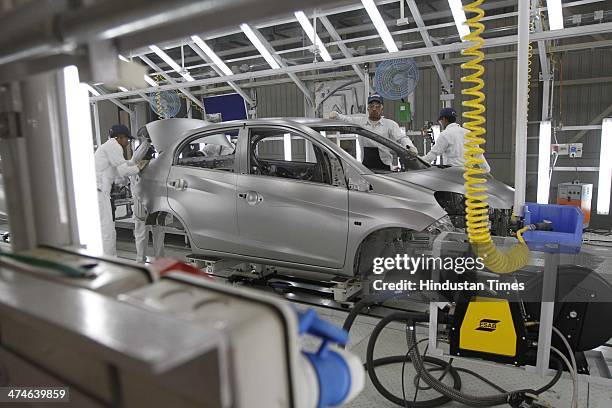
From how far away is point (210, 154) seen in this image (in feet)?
20.0

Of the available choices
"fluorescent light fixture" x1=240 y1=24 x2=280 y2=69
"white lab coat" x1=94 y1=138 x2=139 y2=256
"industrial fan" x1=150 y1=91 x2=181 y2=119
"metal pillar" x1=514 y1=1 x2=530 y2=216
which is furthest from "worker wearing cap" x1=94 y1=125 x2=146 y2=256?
"metal pillar" x1=514 y1=1 x2=530 y2=216

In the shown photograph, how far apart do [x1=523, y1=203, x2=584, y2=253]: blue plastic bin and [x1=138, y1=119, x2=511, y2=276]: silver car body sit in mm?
895

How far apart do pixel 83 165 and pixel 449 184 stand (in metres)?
3.20

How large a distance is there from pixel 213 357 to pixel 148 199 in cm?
492

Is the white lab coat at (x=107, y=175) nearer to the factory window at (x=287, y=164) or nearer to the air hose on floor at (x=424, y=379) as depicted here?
the factory window at (x=287, y=164)

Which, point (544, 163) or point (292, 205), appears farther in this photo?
point (544, 163)

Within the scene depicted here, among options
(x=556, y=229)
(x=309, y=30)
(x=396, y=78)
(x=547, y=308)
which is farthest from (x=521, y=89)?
(x=309, y=30)

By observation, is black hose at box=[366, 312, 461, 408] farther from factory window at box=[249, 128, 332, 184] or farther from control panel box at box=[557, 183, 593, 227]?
control panel box at box=[557, 183, 593, 227]

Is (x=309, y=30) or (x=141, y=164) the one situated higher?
(x=309, y=30)

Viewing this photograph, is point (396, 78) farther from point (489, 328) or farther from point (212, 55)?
point (489, 328)

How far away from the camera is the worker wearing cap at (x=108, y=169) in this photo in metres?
5.64

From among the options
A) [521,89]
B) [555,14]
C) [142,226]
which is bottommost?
[142,226]

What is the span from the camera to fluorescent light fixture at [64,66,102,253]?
1.40 meters

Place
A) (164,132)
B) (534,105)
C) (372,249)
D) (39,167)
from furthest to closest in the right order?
(534,105) → (164,132) → (372,249) → (39,167)
